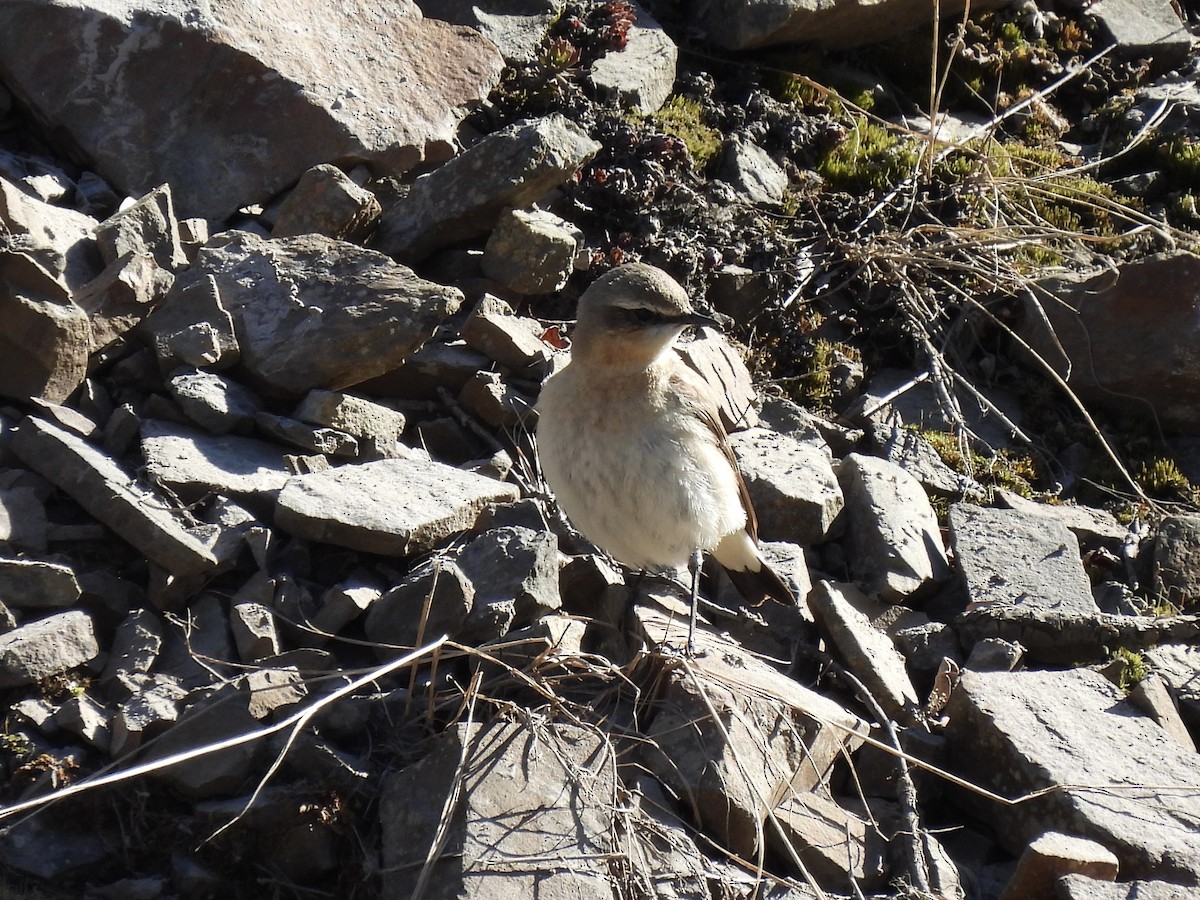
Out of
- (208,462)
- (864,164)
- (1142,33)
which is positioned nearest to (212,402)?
(208,462)

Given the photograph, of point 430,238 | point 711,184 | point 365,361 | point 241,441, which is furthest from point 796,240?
point 241,441

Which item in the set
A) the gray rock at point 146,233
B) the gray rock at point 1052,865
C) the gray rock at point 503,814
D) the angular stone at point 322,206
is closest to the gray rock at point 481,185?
the angular stone at point 322,206

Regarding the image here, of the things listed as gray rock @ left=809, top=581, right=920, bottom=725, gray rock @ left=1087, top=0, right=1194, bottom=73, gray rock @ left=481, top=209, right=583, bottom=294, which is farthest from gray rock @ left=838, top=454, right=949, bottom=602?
gray rock @ left=1087, top=0, right=1194, bottom=73

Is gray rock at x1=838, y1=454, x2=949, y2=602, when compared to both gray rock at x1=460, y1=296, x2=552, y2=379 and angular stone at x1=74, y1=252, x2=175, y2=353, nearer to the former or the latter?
gray rock at x1=460, y1=296, x2=552, y2=379

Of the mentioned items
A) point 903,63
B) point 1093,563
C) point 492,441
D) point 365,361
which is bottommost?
point 1093,563

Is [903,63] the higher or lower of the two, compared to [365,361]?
higher

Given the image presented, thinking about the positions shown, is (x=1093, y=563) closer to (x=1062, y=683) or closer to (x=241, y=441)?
(x=1062, y=683)
